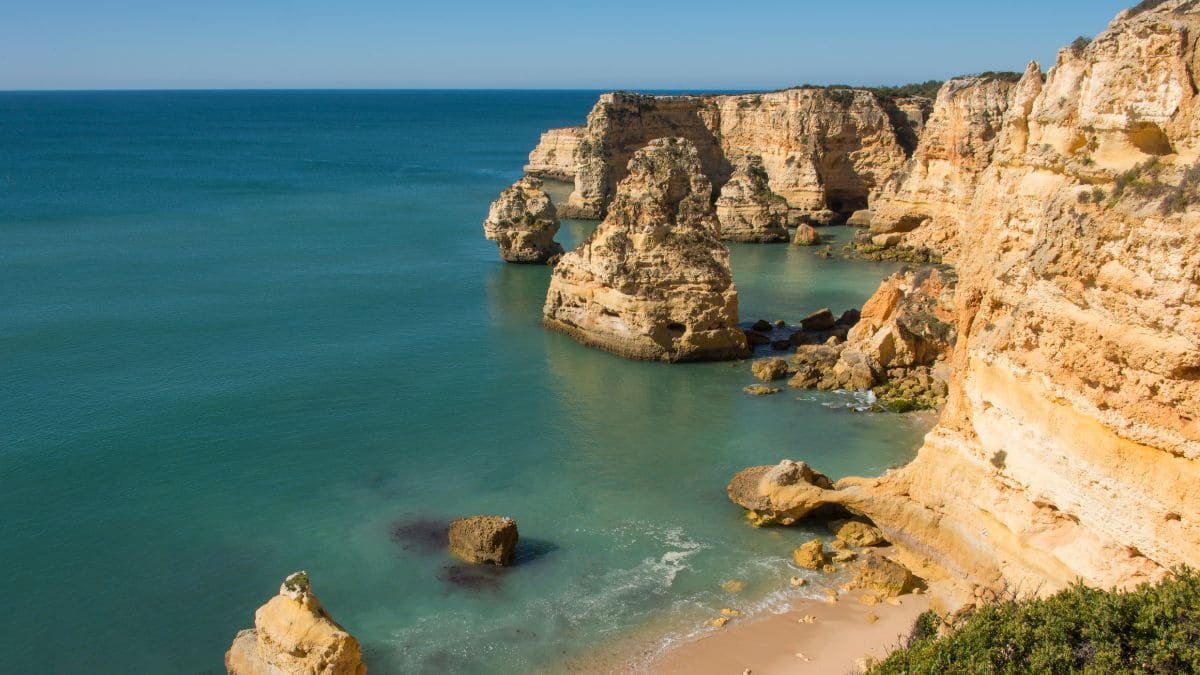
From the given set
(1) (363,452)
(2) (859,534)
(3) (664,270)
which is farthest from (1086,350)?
(3) (664,270)

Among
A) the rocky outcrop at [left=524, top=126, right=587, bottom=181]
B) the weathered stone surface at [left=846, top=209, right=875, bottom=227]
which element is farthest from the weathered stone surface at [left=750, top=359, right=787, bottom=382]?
the rocky outcrop at [left=524, top=126, right=587, bottom=181]

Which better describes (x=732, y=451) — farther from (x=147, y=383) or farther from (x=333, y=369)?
(x=147, y=383)

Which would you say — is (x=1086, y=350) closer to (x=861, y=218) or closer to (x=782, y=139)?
(x=861, y=218)

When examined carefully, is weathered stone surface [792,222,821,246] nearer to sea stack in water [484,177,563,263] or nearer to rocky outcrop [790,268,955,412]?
sea stack in water [484,177,563,263]

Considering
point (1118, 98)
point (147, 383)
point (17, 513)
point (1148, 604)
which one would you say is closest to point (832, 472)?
point (1118, 98)

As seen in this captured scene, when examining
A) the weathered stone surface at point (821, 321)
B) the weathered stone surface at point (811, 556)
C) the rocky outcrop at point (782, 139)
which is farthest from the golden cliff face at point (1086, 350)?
the rocky outcrop at point (782, 139)
